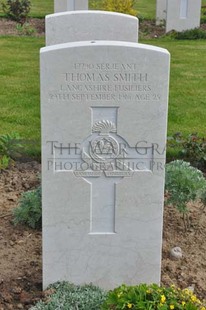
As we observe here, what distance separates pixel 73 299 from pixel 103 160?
0.85m

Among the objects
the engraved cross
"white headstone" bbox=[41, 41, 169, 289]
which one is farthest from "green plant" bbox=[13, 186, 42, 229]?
the engraved cross

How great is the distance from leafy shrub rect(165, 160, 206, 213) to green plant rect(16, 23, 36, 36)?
10.3m

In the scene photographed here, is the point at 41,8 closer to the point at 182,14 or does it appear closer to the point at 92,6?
the point at 92,6

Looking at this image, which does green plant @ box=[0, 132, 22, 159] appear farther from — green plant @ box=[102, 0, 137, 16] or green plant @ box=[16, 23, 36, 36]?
green plant @ box=[102, 0, 137, 16]

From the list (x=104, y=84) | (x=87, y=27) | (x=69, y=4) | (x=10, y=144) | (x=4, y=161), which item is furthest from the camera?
(x=69, y=4)

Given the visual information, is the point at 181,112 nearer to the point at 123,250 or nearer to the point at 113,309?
the point at 123,250

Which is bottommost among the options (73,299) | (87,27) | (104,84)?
(73,299)

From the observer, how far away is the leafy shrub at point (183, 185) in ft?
15.3

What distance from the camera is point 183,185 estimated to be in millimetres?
4691

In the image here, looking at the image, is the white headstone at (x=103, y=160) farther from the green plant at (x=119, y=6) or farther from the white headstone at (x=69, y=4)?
the white headstone at (x=69, y=4)

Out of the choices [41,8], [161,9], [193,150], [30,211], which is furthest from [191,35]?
[30,211]

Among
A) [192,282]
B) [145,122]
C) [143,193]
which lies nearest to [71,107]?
[145,122]

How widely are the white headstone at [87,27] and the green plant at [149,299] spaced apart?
2.30 m

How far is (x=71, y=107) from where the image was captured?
3.62 meters
